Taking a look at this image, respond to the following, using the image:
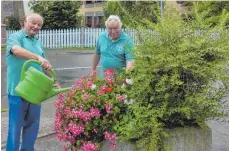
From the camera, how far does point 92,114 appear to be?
11.6ft

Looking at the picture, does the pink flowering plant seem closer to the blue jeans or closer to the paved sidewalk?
the blue jeans

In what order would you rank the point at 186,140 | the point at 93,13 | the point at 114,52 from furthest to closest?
the point at 93,13 < the point at 114,52 < the point at 186,140

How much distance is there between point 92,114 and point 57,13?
21054mm

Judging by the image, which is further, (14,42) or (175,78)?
(14,42)

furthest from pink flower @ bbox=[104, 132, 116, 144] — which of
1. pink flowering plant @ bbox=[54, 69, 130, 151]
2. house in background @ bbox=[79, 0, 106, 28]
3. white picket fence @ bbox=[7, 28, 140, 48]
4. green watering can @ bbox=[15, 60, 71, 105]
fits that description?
house in background @ bbox=[79, 0, 106, 28]

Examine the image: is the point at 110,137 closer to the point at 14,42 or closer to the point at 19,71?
the point at 19,71

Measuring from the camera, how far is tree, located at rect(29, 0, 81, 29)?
23.8m

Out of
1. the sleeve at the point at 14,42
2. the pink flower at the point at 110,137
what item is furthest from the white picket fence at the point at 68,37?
the pink flower at the point at 110,137

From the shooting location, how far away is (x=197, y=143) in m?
3.45

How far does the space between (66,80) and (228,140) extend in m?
6.34

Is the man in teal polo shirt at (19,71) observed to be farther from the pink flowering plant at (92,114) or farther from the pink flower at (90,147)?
the pink flower at (90,147)

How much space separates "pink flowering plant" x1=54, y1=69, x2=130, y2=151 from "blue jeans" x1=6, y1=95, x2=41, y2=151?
447 millimetres

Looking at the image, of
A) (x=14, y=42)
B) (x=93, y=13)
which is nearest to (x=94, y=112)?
(x=14, y=42)

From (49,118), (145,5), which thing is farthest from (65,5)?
(49,118)
